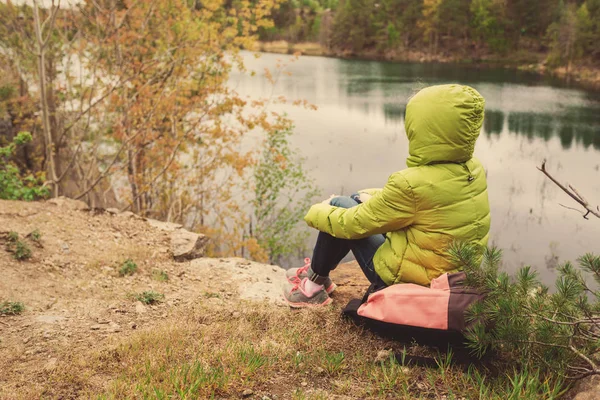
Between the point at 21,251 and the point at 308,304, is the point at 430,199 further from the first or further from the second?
the point at 21,251

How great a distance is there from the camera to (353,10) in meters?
58.7

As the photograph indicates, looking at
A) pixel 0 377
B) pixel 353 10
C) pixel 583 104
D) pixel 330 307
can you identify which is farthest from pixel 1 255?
pixel 353 10

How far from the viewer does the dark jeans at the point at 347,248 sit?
3373 millimetres

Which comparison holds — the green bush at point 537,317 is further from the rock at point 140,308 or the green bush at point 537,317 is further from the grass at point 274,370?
the rock at point 140,308

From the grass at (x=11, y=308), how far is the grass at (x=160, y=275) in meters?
1.26

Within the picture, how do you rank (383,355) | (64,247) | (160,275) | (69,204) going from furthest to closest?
(69,204) < (64,247) < (160,275) < (383,355)

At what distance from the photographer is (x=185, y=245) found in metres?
5.83

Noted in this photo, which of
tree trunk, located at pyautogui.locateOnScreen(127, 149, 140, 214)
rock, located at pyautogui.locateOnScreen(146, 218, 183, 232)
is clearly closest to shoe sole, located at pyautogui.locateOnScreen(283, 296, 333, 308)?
rock, located at pyautogui.locateOnScreen(146, 218, 183, 232)

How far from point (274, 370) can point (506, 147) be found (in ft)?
50.5

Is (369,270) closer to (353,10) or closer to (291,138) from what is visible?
(291,138)

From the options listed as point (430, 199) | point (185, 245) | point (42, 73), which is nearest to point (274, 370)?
point (430, 199)

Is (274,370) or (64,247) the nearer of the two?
(274,370)

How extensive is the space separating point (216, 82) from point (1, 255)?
6.74m

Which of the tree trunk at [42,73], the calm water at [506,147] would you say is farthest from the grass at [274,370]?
the tree trunk at [42,73]
